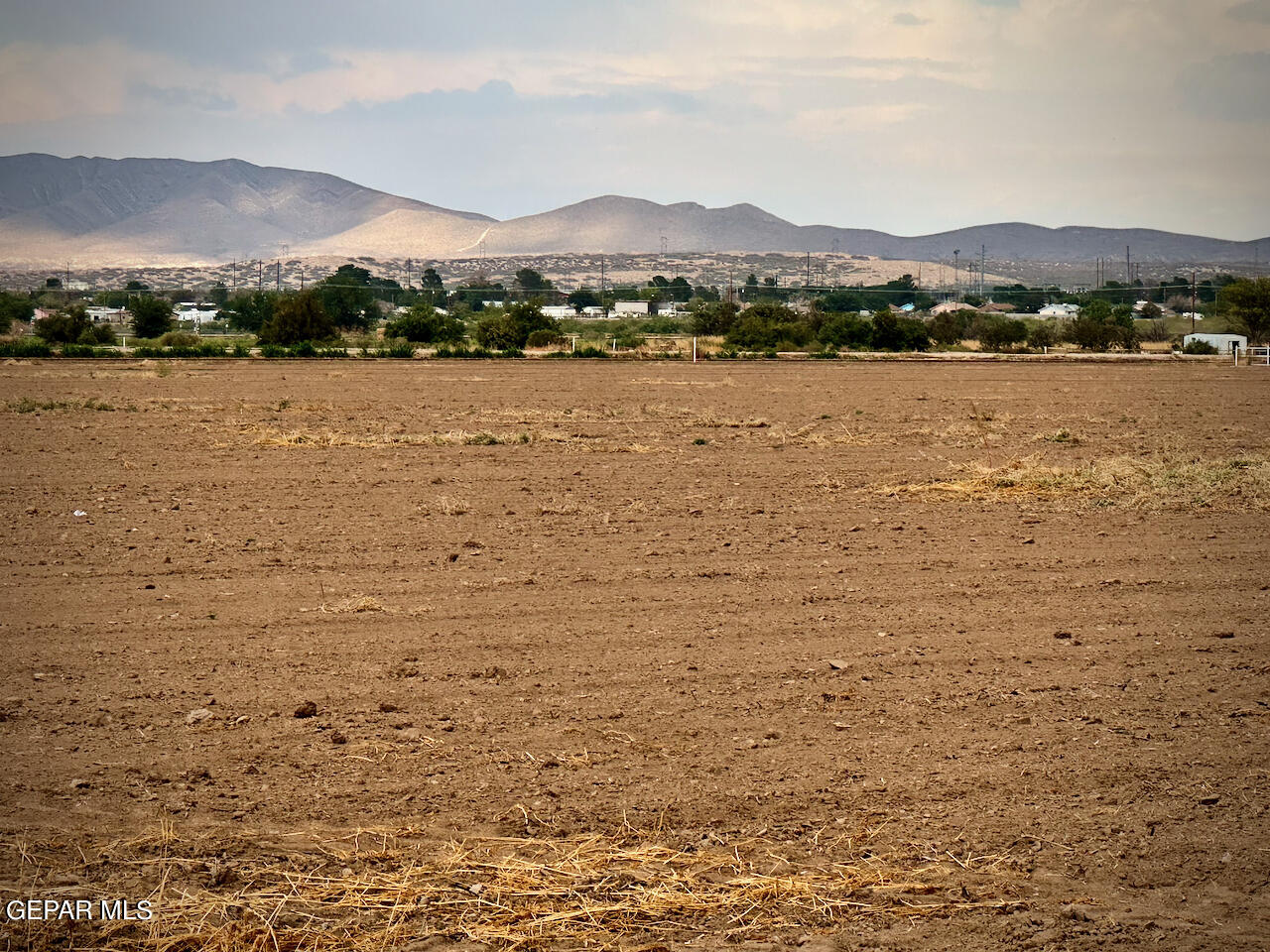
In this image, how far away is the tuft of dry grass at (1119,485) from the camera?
615 inches

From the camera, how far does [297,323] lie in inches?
2781

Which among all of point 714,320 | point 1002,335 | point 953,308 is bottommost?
point 1002,335

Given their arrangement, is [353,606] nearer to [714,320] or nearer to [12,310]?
[714,320]

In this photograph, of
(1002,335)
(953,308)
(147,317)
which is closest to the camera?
(1002,335)

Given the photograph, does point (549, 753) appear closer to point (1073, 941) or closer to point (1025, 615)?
Result: point (1073, 941)

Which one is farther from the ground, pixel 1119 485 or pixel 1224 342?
pixel 1224 342

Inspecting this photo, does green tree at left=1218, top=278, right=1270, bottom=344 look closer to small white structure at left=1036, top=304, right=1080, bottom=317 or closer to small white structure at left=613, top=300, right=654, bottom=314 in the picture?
small white structure at left=1036, top=304, right=1080, bottom=317

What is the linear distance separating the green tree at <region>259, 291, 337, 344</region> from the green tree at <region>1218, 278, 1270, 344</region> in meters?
59.3

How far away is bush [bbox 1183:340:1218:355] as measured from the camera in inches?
2874

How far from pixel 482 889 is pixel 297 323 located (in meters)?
68.8

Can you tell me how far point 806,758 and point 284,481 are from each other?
466 inches

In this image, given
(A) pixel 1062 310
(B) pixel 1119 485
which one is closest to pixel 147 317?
(B) pixel 1119 485

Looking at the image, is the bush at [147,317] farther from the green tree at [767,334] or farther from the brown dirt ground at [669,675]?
the brown dirt ground at [669,675]

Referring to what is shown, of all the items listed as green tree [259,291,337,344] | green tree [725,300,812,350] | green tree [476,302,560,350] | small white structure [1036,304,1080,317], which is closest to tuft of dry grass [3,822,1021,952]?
green tree [476,302,560,350]
